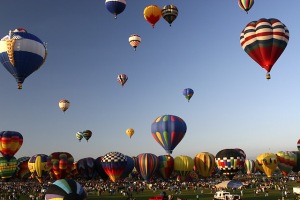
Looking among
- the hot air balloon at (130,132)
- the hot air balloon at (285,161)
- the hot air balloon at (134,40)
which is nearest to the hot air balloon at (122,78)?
the hot air balloon at (134,40)

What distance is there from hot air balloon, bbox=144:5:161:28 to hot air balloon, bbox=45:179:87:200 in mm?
30364

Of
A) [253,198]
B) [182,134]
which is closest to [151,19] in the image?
[182,134]

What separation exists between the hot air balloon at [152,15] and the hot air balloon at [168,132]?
39.4ft

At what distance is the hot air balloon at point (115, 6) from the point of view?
39.7 meters

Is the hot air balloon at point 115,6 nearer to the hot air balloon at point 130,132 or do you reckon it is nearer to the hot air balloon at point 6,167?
the hot air balloon at point 6,167

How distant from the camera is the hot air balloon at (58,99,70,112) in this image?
53.5 metres

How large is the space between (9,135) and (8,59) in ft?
53.8

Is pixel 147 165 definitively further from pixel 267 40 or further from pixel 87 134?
pixel 87 134

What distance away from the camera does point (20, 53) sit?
94.7 ft

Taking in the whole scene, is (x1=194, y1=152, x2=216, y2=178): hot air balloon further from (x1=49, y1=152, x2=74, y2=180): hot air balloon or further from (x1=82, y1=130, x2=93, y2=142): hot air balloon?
(x1=82, y1=130, x2=93, y2=142): hot air balloon

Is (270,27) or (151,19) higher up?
(151,19)

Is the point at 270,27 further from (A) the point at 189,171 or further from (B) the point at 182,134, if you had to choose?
(A) the point at 189,171

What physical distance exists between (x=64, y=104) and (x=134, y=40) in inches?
630

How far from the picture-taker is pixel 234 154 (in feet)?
117
